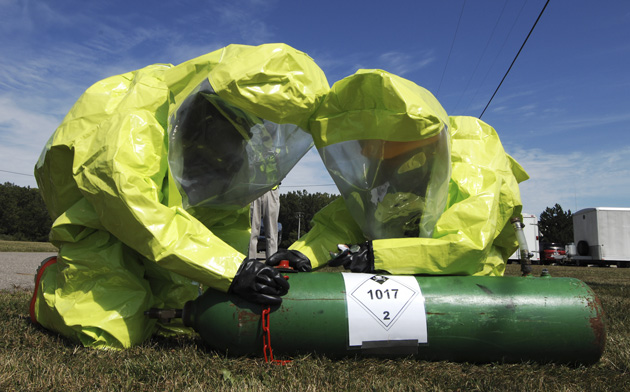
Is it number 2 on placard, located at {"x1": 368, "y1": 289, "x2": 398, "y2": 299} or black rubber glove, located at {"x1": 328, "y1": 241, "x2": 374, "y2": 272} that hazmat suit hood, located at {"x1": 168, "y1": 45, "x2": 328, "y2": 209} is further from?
number 2 on placard, located at {"x1": 368, "y1": 289, "x2": 398, "y2": 299}

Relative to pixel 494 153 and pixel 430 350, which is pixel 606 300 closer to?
pixel 494 153

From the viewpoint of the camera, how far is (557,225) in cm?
4622

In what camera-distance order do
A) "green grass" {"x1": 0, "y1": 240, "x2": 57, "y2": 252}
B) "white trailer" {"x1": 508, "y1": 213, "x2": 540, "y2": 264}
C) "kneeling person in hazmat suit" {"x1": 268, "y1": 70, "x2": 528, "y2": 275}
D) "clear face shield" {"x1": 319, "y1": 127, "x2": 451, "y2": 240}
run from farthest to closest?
"white trailer" {"x1": 508, "y1": 213, "x2": 540, "y2": 264} → "green grass" {"x1": 0, "y1": 240, "x2": 57, "y2": 252} → "clear face shield" {"x1": 319, "y1": 127, "x2": 451, "y2": 240} → "kneeling person in hazmat suit" {"x1": 268, "y1": 70, "x2": 528, "y2": 275}

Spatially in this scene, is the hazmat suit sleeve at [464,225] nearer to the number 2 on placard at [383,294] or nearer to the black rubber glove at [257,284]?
the number 2 on placard at [383,294]

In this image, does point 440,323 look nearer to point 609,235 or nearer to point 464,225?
point 464,225

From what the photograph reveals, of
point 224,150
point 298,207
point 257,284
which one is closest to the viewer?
point 257,284

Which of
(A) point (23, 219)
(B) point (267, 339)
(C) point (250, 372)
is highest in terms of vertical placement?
(A) point (23, 219)

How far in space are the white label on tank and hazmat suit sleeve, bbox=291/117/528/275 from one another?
32 cm

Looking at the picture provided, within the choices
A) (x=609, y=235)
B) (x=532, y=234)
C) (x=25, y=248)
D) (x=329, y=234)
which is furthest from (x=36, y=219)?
(x=329, y=234)

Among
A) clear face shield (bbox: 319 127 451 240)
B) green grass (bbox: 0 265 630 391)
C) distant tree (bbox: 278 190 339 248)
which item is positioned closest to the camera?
green grass (bbox: 0 265 630 391)

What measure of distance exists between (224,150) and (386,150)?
104 cm

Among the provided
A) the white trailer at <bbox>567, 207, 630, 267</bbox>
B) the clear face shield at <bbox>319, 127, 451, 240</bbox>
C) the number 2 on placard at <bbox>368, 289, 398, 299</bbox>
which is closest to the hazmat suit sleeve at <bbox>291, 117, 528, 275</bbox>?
the clear face shield at <bbox>319, 127, 451, 240</bbox>

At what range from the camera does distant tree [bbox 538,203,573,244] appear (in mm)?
44906

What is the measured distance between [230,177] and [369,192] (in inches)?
37.7
